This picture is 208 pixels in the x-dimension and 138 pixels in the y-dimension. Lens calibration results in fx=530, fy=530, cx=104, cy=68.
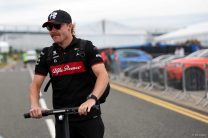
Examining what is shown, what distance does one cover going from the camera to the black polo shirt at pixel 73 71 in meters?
4.61

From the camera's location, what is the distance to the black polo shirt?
4605mm

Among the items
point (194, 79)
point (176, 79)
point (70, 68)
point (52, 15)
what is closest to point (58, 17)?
point (52, 15)

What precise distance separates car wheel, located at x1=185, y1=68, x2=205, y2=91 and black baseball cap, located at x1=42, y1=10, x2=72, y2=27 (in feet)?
33.1

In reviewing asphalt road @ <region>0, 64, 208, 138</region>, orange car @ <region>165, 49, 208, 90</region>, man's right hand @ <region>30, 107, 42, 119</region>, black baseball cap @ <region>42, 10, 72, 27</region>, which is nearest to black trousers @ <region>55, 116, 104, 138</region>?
man's right hand @ <region>30, 107, 42, 119</region>

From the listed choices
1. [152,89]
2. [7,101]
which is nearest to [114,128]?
[7,101]

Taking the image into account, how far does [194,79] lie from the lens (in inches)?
584

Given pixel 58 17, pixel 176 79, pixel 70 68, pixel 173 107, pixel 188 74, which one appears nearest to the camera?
pixel 58 17

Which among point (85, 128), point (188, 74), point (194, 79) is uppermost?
point (85, 128)

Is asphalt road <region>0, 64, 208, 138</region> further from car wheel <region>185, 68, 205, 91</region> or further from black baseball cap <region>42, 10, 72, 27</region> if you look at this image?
black baseball cap <region>42, 10, 72, 27</region>

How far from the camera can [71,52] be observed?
4617 mm

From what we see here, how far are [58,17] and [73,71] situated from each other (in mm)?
497

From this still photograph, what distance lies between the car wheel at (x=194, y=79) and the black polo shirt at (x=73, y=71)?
32.4 ft

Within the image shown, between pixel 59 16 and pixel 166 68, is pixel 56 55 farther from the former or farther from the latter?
pixel 166 68

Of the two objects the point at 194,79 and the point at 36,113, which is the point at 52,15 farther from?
the point at 194,79
